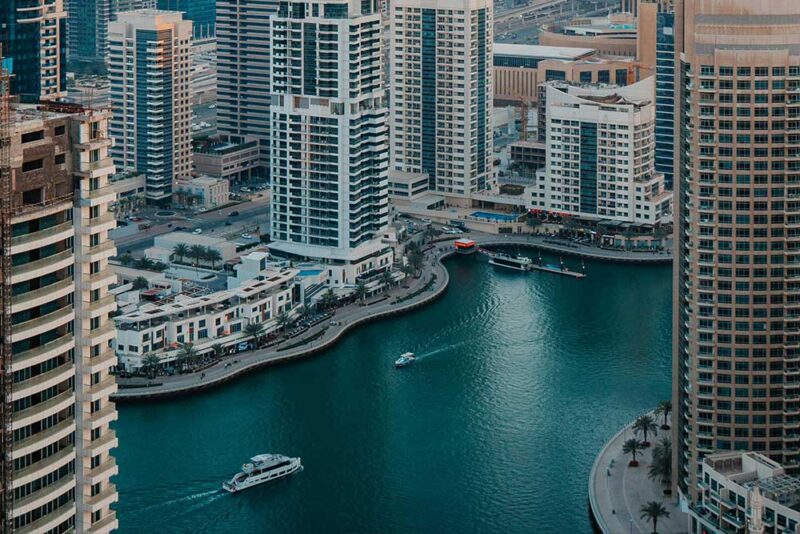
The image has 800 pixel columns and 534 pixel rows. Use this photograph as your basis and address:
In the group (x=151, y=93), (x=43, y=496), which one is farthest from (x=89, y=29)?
(x=43, y=496)

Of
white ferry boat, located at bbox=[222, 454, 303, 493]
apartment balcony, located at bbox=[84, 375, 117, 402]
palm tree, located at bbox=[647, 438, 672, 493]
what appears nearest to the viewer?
apartment balcony, located at bbox=[84, 375, 117, 402]

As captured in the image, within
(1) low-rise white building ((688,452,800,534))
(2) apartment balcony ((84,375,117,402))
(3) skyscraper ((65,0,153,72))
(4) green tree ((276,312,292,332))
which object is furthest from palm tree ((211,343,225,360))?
(3) skyscraper ((65,0,153,72))

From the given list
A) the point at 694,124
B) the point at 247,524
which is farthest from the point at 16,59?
the point at 694,124

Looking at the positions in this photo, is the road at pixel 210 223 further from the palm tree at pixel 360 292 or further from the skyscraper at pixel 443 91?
the palm tree at pixel 360 292

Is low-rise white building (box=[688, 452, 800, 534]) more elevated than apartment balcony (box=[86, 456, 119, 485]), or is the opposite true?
apartment balcony (box=[86, 456, 119, 485])

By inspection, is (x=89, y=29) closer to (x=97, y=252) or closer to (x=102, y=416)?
(x=102, y=416)

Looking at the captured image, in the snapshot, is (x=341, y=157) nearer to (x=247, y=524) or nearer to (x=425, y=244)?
(x=425, y=244)

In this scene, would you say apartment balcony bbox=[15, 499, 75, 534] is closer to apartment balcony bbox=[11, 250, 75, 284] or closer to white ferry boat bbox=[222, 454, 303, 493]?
apartment balcony bbox=[11, 250, 75, 284]
